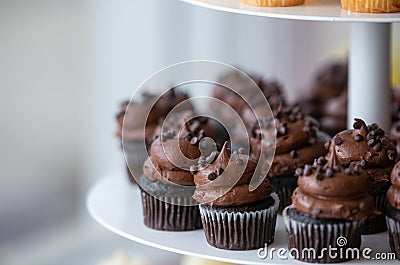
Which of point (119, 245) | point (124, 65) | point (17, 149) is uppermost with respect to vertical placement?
point (124, 65)

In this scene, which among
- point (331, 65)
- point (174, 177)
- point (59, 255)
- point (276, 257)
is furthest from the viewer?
point (59, 255)

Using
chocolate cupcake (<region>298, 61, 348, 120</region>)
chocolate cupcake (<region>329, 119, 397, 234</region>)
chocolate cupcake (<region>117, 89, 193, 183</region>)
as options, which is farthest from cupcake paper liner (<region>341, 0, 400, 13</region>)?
chocolate cupcake (<region>298, 61, 348, 120</region>)

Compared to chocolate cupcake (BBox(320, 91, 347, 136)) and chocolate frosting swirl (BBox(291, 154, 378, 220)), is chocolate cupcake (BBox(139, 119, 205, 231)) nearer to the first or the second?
chocolate frosting swirl (BBox(291, 154, 378, 220))

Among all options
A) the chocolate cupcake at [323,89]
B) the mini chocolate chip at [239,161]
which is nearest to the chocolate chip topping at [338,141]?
the mini chocolate chip at [239,161]

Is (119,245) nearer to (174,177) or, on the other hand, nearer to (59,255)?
(59,255)

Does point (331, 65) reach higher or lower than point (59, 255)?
higher

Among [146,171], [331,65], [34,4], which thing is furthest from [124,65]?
[146,171]

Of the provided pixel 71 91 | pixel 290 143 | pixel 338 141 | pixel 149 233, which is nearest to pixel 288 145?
pixel 290 143

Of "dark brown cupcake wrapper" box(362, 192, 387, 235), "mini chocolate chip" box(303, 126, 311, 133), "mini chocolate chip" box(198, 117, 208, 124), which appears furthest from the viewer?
"mini chocolate chip" box(198, 117, 208, 124)
